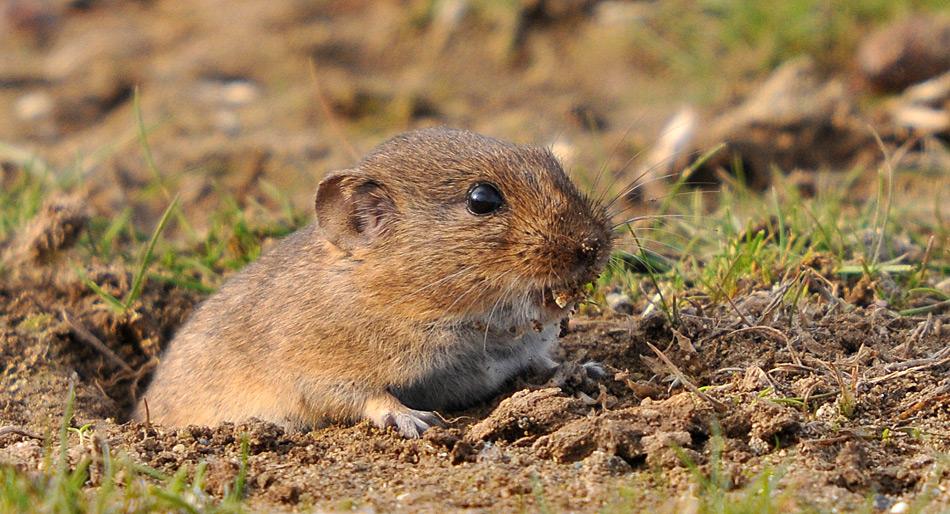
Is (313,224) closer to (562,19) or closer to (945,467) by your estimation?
(945,467)

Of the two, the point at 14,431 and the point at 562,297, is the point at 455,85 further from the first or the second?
the point at 14,431

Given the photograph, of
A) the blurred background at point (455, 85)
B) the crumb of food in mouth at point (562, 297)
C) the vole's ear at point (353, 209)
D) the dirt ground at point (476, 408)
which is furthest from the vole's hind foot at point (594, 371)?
the blurred background at point (455, 85)

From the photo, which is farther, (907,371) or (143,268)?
(143,268)

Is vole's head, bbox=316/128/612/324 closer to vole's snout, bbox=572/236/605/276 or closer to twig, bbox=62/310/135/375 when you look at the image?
vole's snout, bbox=572/236/605/276

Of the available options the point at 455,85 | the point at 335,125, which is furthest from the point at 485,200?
the point at 455,85

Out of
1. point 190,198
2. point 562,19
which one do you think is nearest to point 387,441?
point 190,198

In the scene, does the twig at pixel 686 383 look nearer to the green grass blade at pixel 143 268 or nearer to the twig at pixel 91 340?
the green grass blade at pixel 143 268
